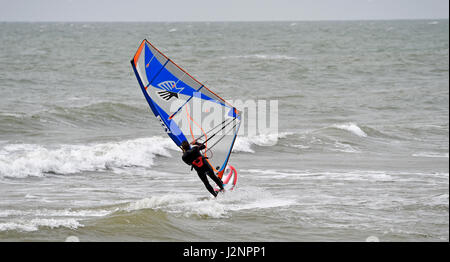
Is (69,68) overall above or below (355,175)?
above

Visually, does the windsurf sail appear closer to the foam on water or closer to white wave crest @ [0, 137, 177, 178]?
the foam on water

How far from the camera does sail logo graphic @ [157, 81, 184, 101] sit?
29.0ft

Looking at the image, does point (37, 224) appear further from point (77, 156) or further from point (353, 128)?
point (353, 128)

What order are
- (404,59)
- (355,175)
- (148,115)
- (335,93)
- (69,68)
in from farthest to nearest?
(404,59) < (69,68) < (335,93) < (148,115) < (355,175)

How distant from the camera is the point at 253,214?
26.4 feet

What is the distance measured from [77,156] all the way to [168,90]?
154 inches

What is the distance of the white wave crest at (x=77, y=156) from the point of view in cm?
1099

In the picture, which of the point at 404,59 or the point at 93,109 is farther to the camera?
the point at 404,59

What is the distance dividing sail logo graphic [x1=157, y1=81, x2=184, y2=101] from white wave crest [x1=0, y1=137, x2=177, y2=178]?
333 centimetres

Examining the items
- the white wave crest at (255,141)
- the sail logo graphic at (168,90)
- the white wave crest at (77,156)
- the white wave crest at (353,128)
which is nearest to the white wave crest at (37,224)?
the sail logo graphic at (168,90)

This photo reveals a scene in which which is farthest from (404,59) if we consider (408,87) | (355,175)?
(355,175)
